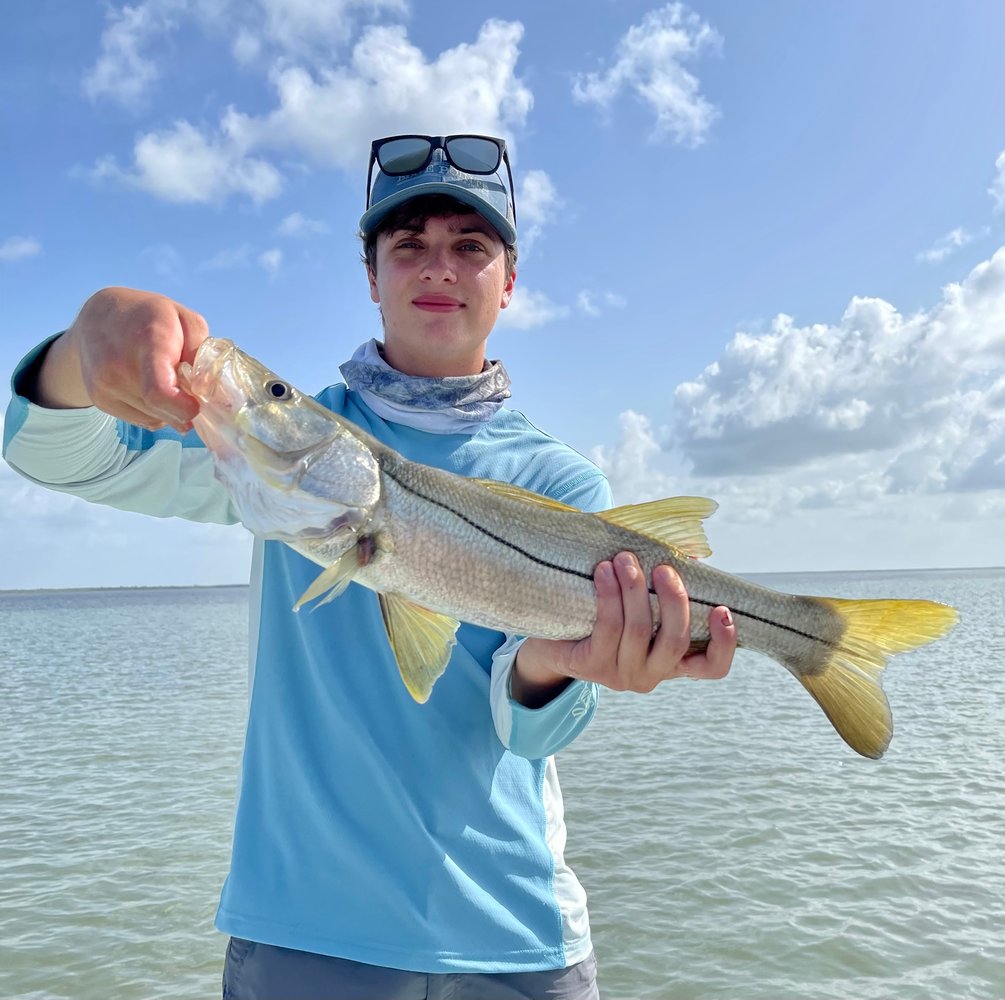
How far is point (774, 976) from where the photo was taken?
720 centimetres

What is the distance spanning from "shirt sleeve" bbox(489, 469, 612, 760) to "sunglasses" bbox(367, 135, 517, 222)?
7.32ft

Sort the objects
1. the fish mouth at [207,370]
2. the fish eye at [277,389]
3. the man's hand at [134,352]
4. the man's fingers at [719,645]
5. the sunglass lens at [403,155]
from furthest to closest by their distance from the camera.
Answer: the sunglass lens at [403,155] < the man's fingers at [719,645] < the fish eye at [277,389] < the fish mouth at [207,370] < the man's hand at [134,352]

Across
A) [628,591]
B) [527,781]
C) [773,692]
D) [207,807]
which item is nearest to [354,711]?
[527,781]

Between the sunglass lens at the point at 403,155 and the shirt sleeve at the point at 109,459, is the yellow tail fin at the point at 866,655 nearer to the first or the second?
the shirt sleeve at the point at 109,459

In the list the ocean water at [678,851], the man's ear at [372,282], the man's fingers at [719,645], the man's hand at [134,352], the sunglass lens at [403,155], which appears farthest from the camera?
the ocean water at [678,851]

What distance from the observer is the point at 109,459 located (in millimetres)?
2912

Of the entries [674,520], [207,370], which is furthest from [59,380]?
[674,520]

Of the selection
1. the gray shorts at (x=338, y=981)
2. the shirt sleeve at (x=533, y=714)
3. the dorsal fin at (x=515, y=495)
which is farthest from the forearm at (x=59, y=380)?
the gray shorts at (x=338, y=981)

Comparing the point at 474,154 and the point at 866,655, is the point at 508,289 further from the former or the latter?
the point at 866,655

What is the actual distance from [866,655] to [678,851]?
779 cm

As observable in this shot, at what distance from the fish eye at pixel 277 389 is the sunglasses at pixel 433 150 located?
152 cm

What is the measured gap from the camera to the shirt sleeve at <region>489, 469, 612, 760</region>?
2814 millimetres

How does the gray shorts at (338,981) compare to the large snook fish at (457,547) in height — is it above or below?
below

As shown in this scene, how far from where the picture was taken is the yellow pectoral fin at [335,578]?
2539 millimetres
